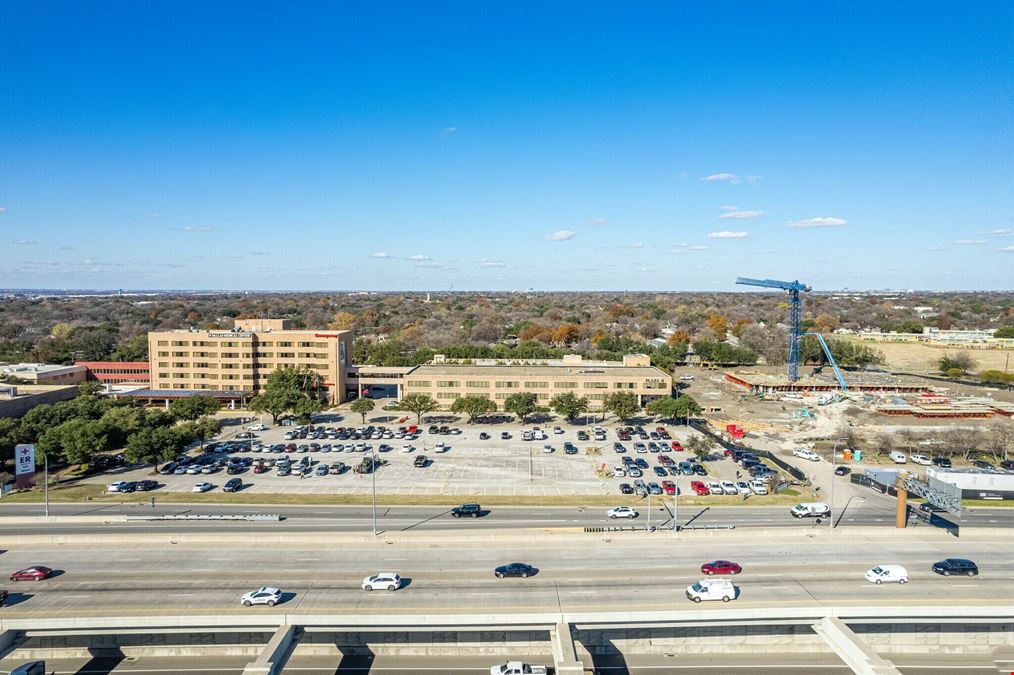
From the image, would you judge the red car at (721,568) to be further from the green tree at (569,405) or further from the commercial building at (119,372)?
the commercial building at (119,372)

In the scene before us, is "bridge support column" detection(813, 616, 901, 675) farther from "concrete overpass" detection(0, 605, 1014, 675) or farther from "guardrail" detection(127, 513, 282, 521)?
"guardrail" detection(127, 513, 282, 521)

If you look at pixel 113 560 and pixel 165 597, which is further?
pixel 113 560

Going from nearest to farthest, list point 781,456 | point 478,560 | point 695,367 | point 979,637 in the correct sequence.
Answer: point 979,637, point 478,560, point 781,456, point 695,367

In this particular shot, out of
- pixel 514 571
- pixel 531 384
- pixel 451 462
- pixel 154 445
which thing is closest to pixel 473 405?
pixel 531 384

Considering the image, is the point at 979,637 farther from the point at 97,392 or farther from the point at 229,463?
the point at 97,392

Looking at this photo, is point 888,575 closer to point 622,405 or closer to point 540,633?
point 540,633

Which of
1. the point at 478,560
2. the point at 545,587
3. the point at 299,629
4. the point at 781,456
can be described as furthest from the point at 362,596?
the point at 781,456

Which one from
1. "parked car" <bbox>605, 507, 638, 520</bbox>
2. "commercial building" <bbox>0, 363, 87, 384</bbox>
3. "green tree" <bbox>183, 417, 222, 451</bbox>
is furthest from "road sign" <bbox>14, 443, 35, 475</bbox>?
"parked car" <bbox>605, 507, 638, 520</bbox>
